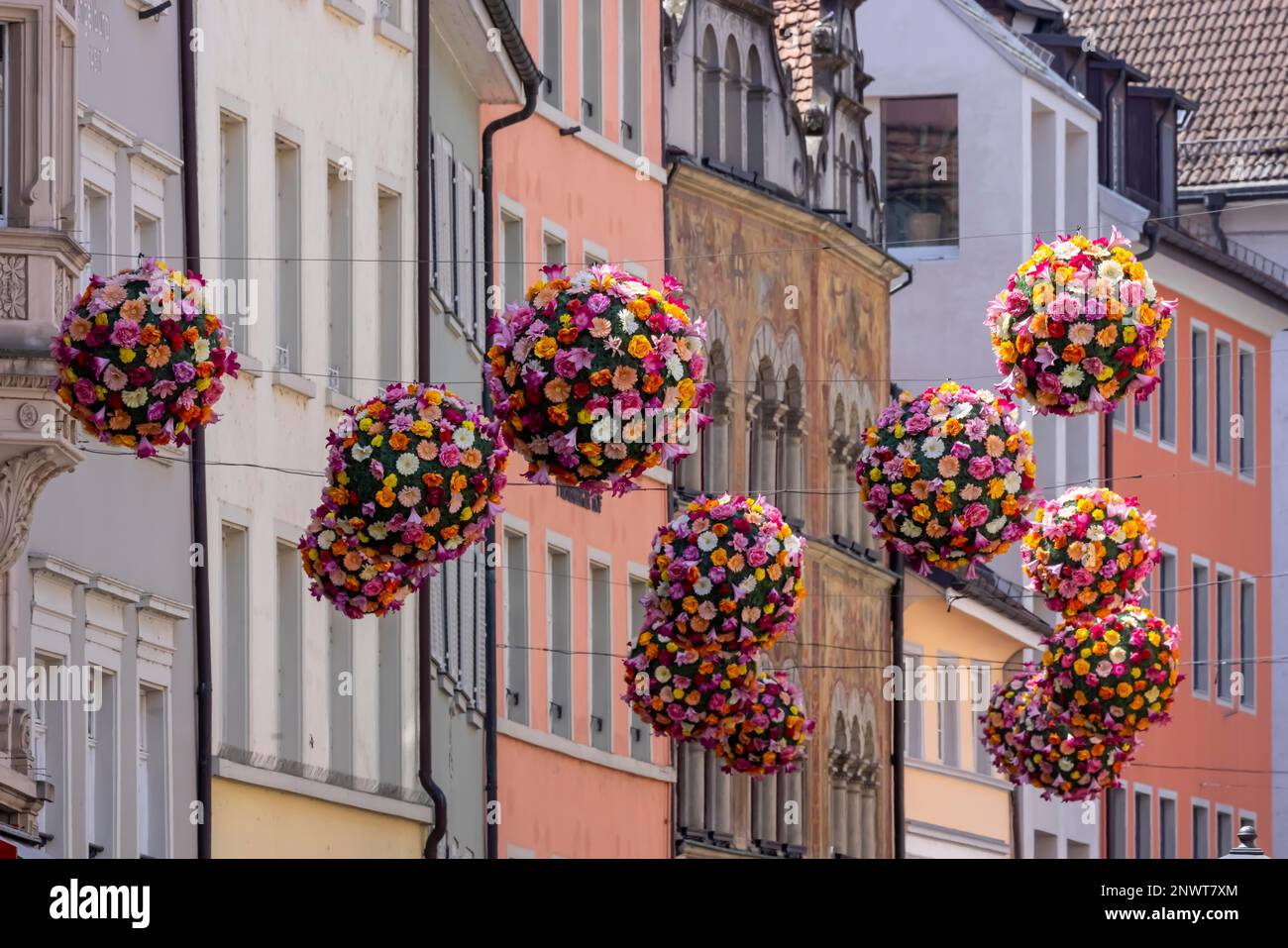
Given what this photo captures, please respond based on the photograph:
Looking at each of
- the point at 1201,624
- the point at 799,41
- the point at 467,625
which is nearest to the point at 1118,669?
the point at 467,625

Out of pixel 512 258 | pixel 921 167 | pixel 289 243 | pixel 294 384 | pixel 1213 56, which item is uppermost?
pixel 1213 56

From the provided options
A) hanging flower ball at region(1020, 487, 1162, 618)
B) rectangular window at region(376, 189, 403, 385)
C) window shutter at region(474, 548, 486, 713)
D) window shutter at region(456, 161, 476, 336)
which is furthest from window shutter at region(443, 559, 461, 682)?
hanging flower ball at region(1020, 487, 1162, 618)

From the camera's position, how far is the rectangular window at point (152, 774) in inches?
1066

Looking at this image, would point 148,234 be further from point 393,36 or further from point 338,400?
point 393,36

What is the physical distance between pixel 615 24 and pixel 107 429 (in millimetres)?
22463

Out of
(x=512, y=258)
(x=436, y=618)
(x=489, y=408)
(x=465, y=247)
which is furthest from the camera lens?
(x=512, y=258)

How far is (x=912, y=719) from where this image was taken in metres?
50.4

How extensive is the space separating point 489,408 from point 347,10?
4.85 m

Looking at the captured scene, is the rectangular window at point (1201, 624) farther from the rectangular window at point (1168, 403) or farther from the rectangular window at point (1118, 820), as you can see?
the rectangular window at point (1118, 820)

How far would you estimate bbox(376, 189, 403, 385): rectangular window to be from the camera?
111 ft

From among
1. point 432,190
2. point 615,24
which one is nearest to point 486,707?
point 432,190

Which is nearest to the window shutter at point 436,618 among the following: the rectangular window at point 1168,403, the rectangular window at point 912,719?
the rectangular window at point 912,719

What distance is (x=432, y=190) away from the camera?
3491cm
